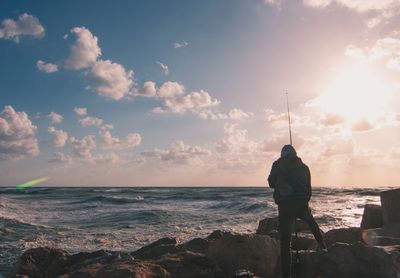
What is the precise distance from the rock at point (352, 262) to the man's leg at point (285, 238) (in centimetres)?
19

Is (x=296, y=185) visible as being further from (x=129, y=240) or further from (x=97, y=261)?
(x=129, y=240)

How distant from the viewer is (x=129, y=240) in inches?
514

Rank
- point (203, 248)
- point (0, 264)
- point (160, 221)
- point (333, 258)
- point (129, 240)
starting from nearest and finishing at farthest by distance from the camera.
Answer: point (333, 258) < point (203, 248) < point (0, 264) < point (129, 240) < point (160, 221)

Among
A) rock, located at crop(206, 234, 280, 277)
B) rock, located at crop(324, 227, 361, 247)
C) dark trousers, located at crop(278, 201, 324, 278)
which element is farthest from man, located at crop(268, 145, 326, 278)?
rock, located at crop(324, 227, 361, 247)

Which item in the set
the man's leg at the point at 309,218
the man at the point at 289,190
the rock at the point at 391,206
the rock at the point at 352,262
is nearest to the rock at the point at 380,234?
the rock at the point at 391,206

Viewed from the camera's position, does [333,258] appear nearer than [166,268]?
Yes

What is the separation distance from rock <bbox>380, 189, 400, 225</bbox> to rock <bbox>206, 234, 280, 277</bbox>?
10.7ft

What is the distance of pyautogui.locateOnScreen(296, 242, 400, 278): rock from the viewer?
182 inches

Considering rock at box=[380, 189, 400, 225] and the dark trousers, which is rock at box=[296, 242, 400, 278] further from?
rock at box=[380, 189, 400, 225]

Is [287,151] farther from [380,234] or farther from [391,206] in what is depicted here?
[391,206]

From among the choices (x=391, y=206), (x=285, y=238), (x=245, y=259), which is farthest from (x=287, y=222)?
(x=391, y=206)

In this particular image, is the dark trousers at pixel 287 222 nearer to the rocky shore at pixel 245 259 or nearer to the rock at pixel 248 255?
the rocky shore at pixel 245 259

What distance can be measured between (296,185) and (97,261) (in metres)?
3.43

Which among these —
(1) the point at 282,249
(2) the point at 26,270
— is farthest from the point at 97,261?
(1) the point at 282,249
